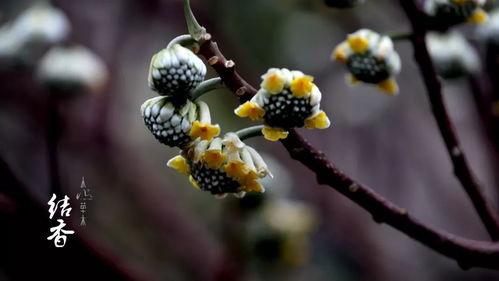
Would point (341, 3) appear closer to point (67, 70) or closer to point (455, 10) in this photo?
point (455, 10)

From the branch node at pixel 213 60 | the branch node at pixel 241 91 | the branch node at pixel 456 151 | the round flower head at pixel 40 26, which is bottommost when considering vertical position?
the branch node at pixel 456 151

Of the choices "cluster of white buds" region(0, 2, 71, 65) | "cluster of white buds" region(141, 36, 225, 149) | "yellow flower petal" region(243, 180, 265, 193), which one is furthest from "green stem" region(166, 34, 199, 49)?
"cluster of white buds" region(0, 2, 71, 65)

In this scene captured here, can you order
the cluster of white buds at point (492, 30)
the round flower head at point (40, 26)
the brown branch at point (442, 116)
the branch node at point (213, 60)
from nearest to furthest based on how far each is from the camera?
the branch node at point (213, 60) < the brown branch at point (442, 116) < the cluster of white buds at point (492, 30) < the round flower head at point (40, 26)

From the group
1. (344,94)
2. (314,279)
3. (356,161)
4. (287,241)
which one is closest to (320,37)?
(344,94)

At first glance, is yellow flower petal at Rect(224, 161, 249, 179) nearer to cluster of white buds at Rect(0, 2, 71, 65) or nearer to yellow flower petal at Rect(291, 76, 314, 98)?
yellow flower petal at Rect(291, 76, 314, 98)

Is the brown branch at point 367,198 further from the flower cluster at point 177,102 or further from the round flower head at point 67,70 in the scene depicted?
the round flower head at point 67,70

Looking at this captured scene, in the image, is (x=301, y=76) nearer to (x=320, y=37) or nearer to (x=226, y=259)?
(x=226, y=259)

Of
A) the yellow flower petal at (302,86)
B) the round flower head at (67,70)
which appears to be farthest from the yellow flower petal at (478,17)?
the round flower head at (67,70)

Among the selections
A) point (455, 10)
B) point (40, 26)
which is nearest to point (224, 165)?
point (455, 10)
